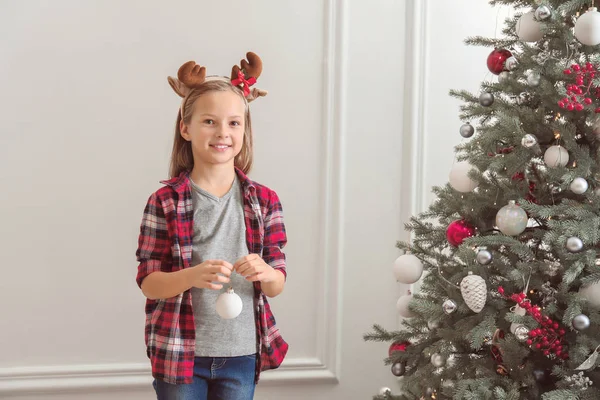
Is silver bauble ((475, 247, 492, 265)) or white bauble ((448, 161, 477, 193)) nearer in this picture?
silver bauble ((475, 247, 492, 265))

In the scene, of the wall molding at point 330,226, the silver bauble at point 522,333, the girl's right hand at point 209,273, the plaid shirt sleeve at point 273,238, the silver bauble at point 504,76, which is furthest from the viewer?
the wall molding at point 330,226

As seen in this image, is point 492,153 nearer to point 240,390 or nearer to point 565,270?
point 565,270

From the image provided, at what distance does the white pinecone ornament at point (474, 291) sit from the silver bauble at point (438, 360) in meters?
0.17

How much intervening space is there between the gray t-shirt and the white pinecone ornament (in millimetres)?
517

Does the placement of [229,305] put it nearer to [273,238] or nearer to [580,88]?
[273,238]

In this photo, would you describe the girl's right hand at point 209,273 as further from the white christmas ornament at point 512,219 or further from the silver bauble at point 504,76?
the silver bauble at point 504,76

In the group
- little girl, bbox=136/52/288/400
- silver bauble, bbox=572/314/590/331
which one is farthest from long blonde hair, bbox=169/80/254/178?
silver bauble, bbox=572/314/590/331

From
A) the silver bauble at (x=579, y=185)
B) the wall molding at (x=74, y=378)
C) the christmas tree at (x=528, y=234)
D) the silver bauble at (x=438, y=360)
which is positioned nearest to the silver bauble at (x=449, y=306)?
the christmas tree at (x=528, y=234)

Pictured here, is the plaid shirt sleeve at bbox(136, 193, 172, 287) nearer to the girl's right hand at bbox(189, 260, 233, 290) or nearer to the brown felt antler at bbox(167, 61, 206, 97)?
the girl's right hand at bbox(189, 260, 233, 290)

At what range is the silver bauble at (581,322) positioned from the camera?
160 cm

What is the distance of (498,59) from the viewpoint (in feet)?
6.17

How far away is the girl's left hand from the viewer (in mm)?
1588

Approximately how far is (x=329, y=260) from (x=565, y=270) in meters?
1.13

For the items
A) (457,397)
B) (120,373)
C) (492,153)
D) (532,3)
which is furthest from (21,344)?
(532,3)
